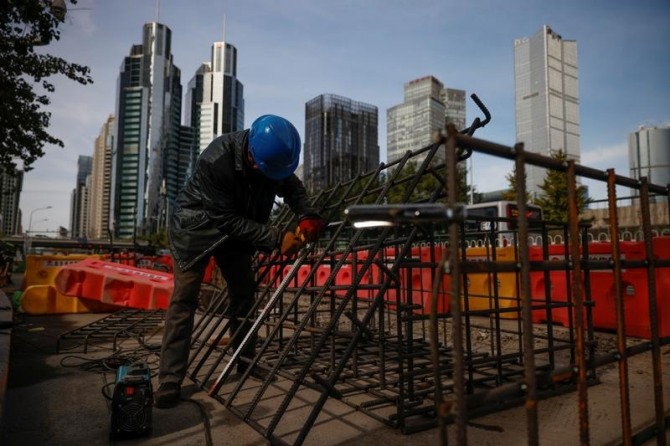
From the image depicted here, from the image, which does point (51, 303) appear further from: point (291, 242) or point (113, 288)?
point (291, 242)

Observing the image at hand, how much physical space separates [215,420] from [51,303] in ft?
22.6

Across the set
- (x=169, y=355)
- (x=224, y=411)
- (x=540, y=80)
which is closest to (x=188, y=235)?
(x=169, y=355)

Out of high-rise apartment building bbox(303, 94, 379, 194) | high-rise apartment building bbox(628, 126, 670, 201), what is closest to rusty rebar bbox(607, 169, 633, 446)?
high-rise apartment building bbox(628, 126, 670, 201)

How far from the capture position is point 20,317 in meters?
7.51

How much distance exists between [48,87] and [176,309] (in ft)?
40.4

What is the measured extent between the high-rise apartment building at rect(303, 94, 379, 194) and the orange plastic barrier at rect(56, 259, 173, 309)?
75.0 metres

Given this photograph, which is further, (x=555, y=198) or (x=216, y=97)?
(x=216, y=97)

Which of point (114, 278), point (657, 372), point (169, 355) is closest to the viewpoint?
point (657, 372)

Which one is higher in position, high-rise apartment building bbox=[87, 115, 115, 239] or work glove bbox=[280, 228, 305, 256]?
high-rise apartment building bbox=[87, 115, 115, 239]

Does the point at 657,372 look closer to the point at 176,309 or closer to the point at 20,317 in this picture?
the point at 176,309

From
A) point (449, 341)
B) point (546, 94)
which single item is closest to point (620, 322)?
point (449, 341)

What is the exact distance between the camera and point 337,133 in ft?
284

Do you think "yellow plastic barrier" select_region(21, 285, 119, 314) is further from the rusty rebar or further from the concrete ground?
the rusty rebar

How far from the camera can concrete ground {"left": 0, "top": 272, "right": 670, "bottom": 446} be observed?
2.50 m
